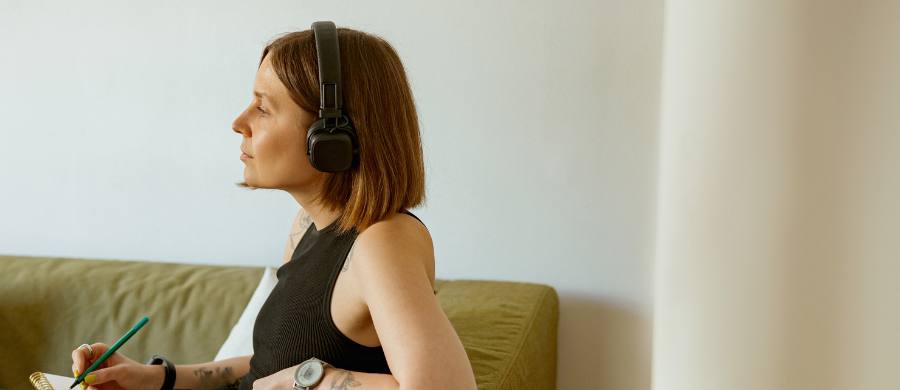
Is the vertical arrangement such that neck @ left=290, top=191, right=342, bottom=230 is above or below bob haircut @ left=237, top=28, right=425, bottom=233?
below

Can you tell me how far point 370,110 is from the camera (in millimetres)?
1087

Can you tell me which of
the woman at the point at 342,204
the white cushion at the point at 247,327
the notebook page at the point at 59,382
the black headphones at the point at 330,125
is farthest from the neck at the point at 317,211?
the white cushion at the point at 247,327

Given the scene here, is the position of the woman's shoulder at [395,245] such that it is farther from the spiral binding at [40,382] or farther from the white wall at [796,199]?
the spiral binding at [40,382]

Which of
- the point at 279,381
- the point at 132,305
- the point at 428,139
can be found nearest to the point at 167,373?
the point at 279,381

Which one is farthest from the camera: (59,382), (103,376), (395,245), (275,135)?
(59,382)

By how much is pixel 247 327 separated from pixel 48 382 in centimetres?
54

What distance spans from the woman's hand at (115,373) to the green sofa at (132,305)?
57cm

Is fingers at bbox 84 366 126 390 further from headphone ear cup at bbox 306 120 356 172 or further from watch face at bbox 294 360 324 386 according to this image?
headphone ear cup at bbox 306 120 356 172

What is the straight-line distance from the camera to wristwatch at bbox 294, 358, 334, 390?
1027 millimetres

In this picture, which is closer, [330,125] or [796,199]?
[796,199]

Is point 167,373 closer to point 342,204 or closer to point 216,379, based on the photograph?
point 216,379

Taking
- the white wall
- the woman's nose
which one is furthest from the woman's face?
the white wall

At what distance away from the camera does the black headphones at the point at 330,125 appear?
3.40 ft

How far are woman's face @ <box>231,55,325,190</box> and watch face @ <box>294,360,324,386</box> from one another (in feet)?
0.75
